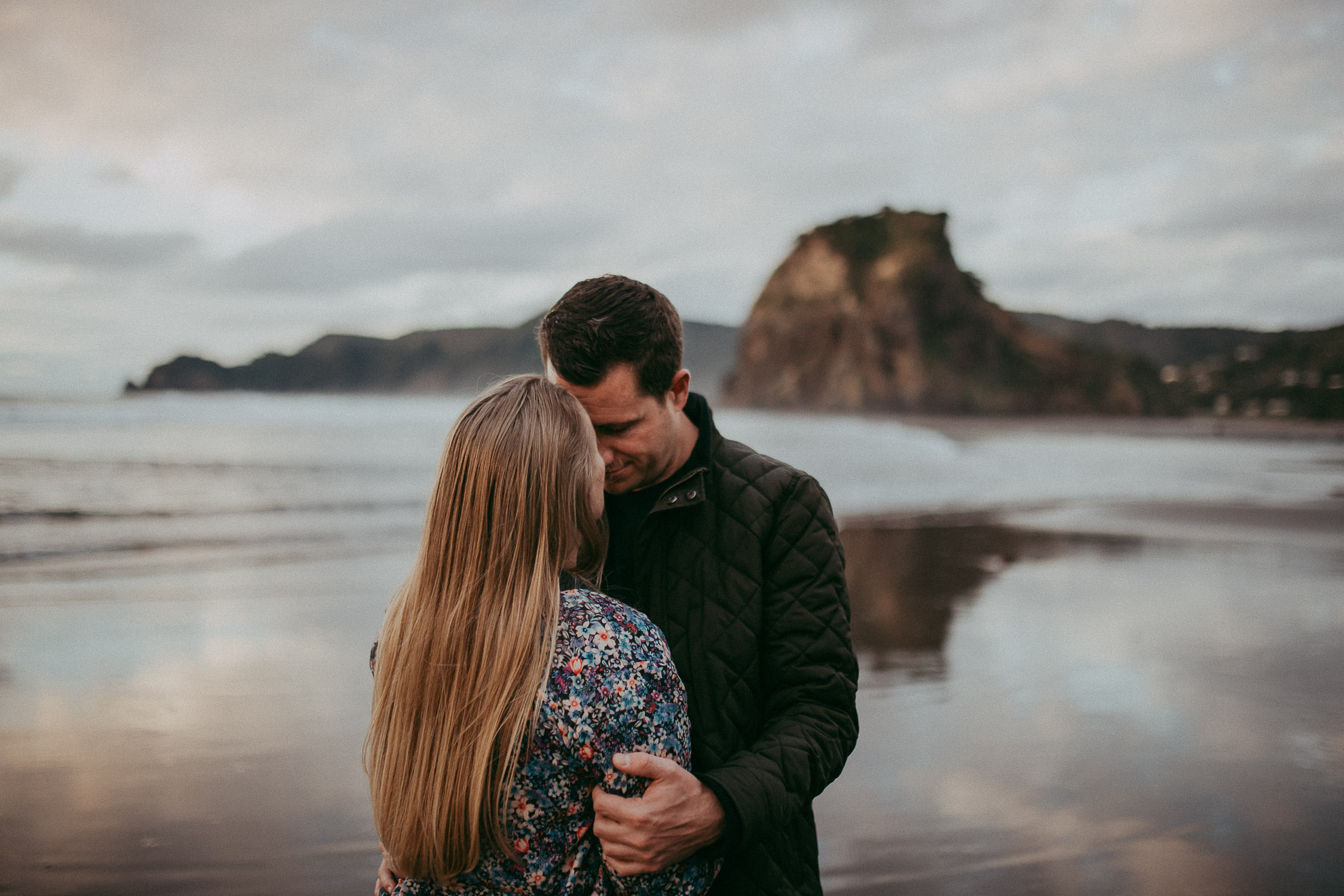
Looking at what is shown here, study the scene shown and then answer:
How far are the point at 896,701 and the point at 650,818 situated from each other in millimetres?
4229

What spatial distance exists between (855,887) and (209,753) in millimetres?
3349

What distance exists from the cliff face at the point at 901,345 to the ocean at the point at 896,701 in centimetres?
7655

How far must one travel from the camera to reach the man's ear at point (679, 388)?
2051 mm

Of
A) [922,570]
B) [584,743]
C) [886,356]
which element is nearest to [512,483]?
[584,743]

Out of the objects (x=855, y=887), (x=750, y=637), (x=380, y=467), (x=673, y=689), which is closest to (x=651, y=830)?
(x=673, y=689)

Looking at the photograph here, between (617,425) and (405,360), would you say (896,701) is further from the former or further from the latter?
(405,360)

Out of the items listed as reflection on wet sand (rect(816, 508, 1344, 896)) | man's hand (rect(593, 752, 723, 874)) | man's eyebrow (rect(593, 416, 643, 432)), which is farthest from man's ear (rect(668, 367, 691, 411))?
reflection on wet sand (rect(816, 508, 1344, 896))

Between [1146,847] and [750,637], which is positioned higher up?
[750,637]

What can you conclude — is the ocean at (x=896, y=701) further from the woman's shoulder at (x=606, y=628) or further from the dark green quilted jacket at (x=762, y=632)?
the woman's shoulder at (x=606, y=628)

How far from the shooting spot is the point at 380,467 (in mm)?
18938

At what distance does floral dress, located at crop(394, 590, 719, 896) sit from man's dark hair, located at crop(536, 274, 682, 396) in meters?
0.65

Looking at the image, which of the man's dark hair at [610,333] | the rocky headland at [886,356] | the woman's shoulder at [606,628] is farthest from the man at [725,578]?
the rocky headland at [886,356]

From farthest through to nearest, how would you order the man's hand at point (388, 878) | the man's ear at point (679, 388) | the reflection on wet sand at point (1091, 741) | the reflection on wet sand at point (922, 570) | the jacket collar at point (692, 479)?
the reflection on wet sand at point (922, 570) → the reflection on wet sand at point (1091, 741) → the man's ear at point (679, 388) → the jacket collar at point (692, 479) → the man's hand at point (388, 878)

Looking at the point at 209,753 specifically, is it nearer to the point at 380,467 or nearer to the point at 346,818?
the point at 346,818
